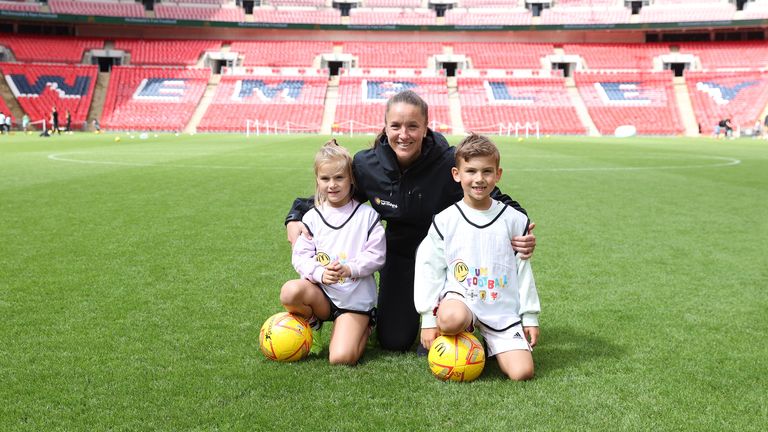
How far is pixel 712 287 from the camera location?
239 inches

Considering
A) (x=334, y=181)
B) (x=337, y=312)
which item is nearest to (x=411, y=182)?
(x=334, y=181)

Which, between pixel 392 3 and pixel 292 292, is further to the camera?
pixel 392 3

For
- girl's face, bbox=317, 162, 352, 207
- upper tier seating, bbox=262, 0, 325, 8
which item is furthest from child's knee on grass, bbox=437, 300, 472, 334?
upper tier seating, bbox=262, 0, 325, 8

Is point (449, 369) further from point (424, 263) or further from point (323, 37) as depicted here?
point (323, 37)

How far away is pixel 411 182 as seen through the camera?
4.60 m

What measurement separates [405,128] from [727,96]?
5234cm

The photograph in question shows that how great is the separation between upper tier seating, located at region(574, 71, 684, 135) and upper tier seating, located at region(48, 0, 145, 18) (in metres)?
40.7

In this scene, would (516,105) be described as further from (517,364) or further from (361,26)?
(517,364)

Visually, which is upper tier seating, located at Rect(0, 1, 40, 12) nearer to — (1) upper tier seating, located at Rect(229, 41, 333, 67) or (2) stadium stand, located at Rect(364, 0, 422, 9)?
(1) upper tier seating, located at Rect(229, 41, 333, 67)

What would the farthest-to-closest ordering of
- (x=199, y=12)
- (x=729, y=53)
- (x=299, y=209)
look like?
(x=199, y=12) < (x=729, y=53) < (x=299, y=209)

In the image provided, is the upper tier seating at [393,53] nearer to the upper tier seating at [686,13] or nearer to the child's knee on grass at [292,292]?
the upper tier seating at [686,13]

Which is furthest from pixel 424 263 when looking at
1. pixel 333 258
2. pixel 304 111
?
pixel 304 111

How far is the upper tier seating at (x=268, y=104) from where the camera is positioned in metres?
48.9

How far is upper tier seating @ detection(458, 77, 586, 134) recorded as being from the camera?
1924 inches
